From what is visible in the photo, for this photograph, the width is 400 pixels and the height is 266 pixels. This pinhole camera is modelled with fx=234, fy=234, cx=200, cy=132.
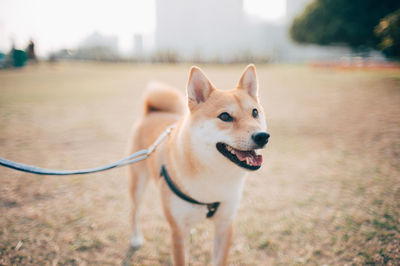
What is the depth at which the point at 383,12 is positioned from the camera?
1906 centimetres

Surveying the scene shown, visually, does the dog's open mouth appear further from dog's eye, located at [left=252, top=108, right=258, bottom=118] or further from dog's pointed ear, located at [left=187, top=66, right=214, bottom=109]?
dog's pointed ear, located at [left=187, top=66, right=214, bottom=109]

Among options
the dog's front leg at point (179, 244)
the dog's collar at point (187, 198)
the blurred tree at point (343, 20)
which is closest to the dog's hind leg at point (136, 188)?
the dog's collar at point (187, 198)

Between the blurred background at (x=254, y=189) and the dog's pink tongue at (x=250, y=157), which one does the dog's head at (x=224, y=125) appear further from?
the blurred background at (x=254, y=189)

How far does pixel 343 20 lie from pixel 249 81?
81.8 ft

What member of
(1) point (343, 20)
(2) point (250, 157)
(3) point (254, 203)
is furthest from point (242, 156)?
(1) point (343, 20)

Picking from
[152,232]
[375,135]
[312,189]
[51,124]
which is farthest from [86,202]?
[375,135]

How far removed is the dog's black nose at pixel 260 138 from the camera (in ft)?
4.91

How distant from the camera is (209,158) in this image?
1.62m

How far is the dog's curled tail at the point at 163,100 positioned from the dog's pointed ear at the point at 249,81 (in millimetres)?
930

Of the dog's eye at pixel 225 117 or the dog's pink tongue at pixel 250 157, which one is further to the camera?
the dog's eye at pixel 225 117

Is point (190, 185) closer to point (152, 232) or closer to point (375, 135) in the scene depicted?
point (152, 232)

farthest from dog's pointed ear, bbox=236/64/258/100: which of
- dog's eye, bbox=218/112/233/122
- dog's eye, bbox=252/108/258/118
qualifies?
dog's eye, bbox=218/112/233/122

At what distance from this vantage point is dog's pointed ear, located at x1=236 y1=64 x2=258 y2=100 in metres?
1.99

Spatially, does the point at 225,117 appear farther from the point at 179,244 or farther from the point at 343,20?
the point at 343,20
